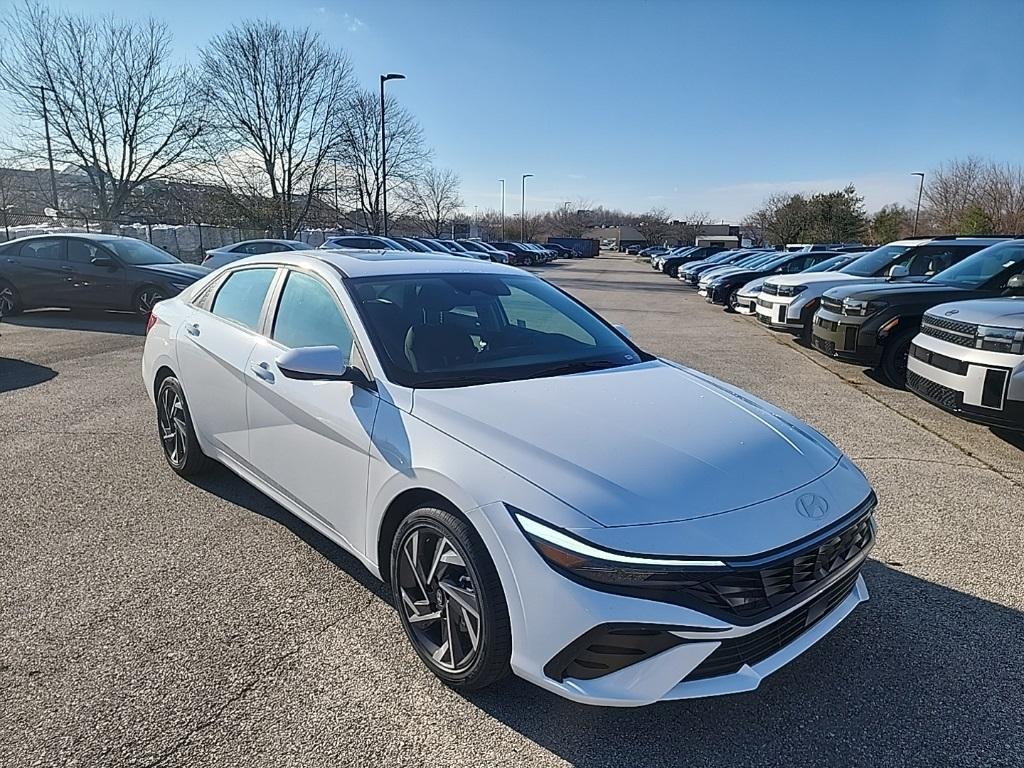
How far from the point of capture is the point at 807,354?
1070 centimetres

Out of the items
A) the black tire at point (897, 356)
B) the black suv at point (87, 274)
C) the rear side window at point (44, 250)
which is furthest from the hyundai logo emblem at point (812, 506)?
the rear side window at point (44, 250)

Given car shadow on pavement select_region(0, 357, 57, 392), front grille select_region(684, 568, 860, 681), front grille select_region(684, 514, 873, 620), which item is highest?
front grille select_region(684, 514, 873, 620)

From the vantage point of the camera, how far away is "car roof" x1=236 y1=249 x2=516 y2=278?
3.52m

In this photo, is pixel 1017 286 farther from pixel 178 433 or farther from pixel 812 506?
pixel 178 433

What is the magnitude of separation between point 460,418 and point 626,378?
38.6 inches

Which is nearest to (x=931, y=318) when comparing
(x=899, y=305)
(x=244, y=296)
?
(x=899, y=305)

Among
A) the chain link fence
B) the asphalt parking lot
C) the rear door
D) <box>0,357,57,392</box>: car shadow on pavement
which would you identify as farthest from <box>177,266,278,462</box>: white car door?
the chain link fence

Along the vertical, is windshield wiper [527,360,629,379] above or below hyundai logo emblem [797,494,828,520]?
above

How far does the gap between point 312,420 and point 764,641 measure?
6.80ft

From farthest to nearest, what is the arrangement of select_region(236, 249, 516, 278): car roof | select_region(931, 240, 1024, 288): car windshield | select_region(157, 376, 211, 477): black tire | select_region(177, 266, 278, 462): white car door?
select_region(931, 240, 1024, 288): car windshield, select_region(157, 376, 211, 477): black tire, select_region(177, 266, 278, 462): white car door, select_region(236, 249, 516, 278): car roof

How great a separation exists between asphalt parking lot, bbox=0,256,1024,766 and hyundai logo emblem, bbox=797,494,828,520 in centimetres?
68

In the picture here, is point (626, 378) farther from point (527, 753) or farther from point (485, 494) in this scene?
point (527, 753)

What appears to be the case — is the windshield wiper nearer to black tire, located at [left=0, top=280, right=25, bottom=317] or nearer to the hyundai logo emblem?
the hyundai logo emblem

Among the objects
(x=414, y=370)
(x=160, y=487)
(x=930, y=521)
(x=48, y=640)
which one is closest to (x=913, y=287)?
(x=930, y=521)
